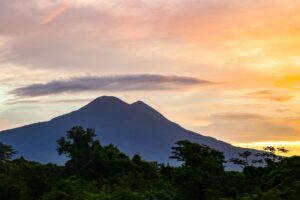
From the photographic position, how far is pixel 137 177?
44406 mm

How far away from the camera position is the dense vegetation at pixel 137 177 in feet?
96.7

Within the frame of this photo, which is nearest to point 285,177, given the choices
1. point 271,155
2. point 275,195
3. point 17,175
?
point 275,195

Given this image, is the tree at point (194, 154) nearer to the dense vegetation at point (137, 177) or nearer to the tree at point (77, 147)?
the dense vegetation at point (137, 177)

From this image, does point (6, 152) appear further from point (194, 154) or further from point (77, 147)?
point (194, 154)

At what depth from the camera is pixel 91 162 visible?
48.0 m

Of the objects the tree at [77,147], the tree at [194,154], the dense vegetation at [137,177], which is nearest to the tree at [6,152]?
→ the dense vegetation at [137,177]

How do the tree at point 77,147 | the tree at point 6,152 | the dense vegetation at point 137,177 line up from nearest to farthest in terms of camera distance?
the dense vegetation at point 137,177 → the tree at point 77,147 → the tree at point 6,152

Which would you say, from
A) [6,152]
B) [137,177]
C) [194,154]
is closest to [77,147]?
[6,152]

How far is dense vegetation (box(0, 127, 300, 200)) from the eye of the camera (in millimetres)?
29469

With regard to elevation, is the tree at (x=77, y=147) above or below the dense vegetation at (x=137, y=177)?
above

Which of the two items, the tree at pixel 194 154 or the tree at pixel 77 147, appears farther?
the tree at pixel 194 154

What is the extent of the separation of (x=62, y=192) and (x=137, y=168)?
21.7 meters

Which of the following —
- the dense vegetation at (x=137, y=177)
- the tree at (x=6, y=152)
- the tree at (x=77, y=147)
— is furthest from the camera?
the tree at (x=6, y=152)

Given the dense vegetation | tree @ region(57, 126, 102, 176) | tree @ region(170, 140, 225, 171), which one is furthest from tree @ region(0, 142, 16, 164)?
tree @ region(170, 140, 225, 171)
